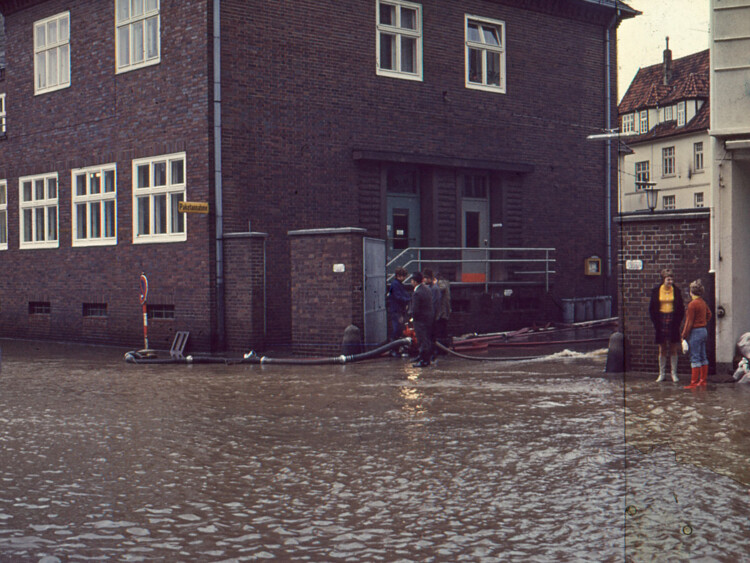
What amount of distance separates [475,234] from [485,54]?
16.2ft

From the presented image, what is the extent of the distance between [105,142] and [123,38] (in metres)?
2.60

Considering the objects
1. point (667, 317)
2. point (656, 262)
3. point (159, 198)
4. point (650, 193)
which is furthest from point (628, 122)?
point (159, 198)

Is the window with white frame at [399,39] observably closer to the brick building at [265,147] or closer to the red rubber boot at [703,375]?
the brick building at [265,147]

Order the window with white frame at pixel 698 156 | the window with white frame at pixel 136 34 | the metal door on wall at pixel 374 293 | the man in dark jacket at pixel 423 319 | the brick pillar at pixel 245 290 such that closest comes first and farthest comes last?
the window with white frame at pixel 698 156
the man in dark jacket at pixel 423 319
the metal door on wall at pixel 374 293
the brick pillar at pixel 245 290
the window with white frame at pixel 136 34

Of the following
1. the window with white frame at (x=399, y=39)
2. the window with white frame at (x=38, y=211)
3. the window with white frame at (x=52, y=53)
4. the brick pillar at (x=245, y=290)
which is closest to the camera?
the brick pillar at (x=245, y=290)

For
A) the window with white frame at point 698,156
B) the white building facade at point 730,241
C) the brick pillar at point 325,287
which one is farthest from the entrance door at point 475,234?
the window with white frame at point 698,156

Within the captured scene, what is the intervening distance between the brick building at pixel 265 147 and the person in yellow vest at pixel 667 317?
6609 mm

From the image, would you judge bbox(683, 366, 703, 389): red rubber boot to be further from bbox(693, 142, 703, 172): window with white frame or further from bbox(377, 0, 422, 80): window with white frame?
bbox(377, 0, 422, 80): window with white frame

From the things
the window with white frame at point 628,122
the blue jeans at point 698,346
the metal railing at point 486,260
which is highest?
the window with white frame at point 628,122

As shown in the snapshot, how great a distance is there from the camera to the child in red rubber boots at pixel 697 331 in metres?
14.2

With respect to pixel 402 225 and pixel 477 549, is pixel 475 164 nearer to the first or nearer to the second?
pixel 402 225

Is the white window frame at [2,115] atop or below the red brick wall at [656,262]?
atop

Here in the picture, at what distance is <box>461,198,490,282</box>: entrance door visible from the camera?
25906 mm

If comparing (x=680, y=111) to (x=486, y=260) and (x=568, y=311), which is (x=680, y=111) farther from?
(x=568, y=311)
